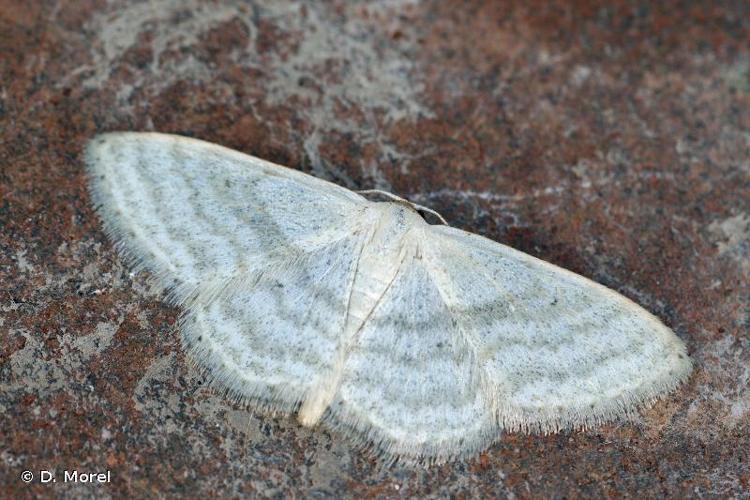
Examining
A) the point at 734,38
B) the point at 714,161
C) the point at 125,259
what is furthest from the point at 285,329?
the point at 734,38

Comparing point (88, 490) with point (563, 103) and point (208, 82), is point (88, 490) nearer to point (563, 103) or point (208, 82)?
point (208, 82)

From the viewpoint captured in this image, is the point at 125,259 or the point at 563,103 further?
the point at 563,103

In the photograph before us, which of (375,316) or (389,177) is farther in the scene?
(389,177)
